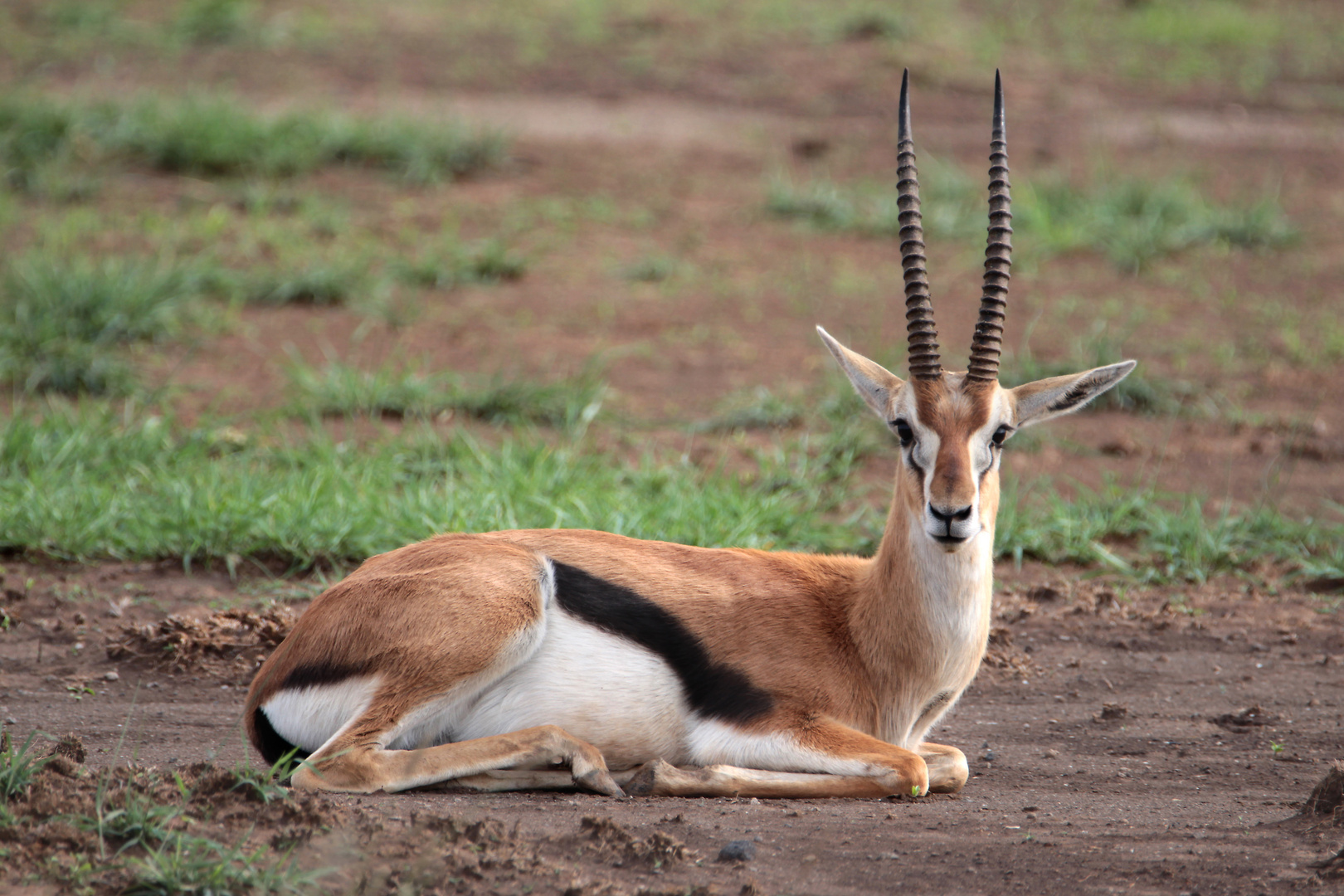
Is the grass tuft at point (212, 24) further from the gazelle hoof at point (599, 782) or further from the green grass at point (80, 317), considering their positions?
the gazelle hoof at point (599, 782)

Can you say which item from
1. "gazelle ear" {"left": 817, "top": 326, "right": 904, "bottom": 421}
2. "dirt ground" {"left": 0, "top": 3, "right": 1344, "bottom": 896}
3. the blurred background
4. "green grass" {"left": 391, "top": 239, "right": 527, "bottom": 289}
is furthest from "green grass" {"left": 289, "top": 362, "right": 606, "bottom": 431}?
"gazelle ear" {"left": 817, "top": 326, "right": 904, "bottom": 421}

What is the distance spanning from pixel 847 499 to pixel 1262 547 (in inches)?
74.3

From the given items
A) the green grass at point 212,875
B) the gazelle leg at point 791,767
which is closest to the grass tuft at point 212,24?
the gazelle leg at point 791,767

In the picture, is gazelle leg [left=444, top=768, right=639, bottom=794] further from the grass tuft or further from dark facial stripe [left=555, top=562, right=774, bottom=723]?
the grass tuft

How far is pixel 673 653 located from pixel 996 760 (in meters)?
1.20

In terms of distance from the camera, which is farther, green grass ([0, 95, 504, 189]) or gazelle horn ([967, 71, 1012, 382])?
green grass ([0, 95, 504, 189])

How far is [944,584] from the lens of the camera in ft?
14.0

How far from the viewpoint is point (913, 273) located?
4461 mm

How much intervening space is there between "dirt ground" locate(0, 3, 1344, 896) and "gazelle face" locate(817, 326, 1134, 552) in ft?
2.74

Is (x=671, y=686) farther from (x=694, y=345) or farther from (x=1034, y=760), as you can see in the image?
(x=694, y=345)

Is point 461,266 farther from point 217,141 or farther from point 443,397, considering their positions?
point 217,141

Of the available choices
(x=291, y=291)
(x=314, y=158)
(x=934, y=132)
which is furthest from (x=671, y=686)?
(x=934, y=132)

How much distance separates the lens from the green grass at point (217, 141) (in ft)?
35.5

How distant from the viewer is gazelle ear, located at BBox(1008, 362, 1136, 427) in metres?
4.37
